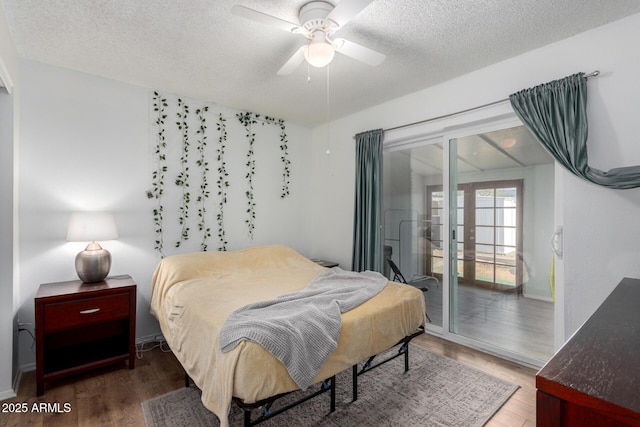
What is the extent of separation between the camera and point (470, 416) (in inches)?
77.2

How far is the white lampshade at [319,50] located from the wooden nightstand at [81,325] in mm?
2314

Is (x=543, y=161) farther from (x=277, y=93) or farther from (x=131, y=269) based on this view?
(x=131, y=269)

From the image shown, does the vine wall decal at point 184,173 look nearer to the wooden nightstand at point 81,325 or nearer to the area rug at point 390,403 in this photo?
the wooden nightstand at point 81,325

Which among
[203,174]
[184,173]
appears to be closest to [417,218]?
[203,174]

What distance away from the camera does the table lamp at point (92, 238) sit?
2.48 m

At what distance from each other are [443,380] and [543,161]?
77.1 inches

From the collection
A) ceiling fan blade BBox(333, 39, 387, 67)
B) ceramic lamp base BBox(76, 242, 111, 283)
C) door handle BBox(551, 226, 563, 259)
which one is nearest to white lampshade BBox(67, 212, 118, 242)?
ceramic lamp base BBox(76, 242, 111, 283)

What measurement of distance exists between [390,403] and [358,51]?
2.41 metres

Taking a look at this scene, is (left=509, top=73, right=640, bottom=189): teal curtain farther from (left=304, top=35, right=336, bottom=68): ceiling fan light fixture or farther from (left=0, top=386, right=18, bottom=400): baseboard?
(left=0, top=386, right=18, bottom=400): baseboard

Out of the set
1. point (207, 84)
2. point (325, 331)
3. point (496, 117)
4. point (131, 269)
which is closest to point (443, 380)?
point (325, 331)

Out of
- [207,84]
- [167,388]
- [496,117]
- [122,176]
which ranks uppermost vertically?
[207,84]

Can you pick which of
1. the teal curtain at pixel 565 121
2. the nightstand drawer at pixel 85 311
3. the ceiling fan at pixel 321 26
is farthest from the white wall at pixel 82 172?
the teal curtain at pixel 565 121

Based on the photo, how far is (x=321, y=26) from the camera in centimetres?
194

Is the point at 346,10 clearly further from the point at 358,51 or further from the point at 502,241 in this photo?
the point at 502,241
